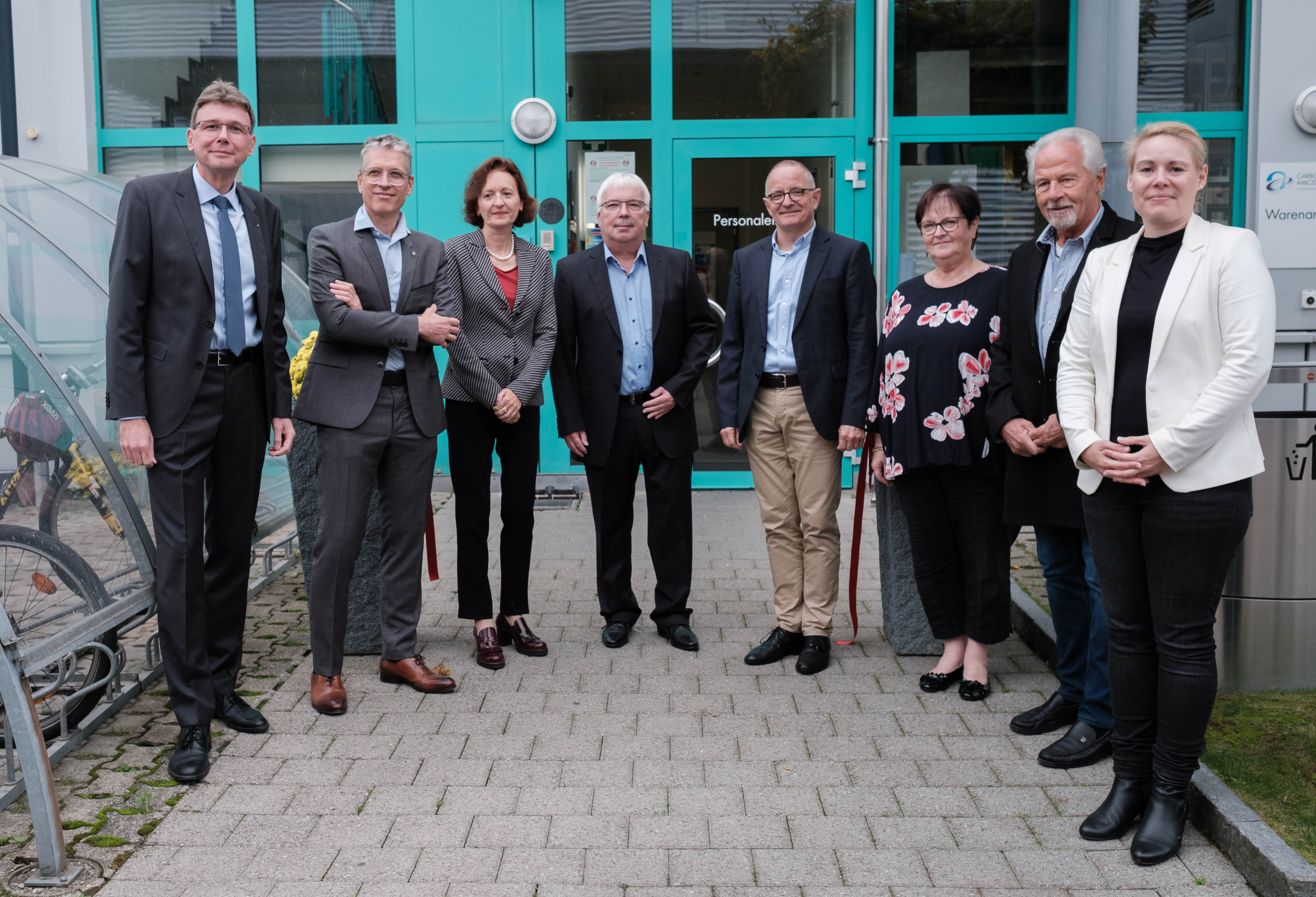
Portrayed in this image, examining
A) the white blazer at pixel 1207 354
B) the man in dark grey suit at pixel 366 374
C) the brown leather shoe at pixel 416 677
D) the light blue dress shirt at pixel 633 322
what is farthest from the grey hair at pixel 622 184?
the white blazer at pixel 1207 354

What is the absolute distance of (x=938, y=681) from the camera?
4.59 m

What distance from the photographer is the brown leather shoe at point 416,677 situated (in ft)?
15.2

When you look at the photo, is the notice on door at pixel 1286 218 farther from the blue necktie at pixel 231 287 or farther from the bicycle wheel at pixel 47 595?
the bicycle wheel at pixel 47 595

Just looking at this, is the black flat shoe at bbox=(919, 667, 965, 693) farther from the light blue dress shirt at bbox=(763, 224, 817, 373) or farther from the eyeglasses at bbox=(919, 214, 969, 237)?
the eyeglasses at bbox=(919, 214, 969, 237)

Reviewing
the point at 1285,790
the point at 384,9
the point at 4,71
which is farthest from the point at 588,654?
the point at 4,71

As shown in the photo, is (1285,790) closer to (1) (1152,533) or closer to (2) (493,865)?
(1) (1152,533)

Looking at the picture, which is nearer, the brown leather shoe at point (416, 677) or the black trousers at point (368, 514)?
the black trousers at point (368, 514)

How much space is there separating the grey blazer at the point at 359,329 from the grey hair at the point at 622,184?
0.87m

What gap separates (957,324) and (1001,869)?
1.96m

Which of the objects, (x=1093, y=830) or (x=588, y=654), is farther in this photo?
(x=588, y=654)

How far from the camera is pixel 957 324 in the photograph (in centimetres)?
428

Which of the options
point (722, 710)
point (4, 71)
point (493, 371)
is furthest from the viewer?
point (4, 71)

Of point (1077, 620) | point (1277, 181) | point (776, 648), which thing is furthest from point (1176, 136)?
point (1277, 181)

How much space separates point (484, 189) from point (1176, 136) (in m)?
2.70
